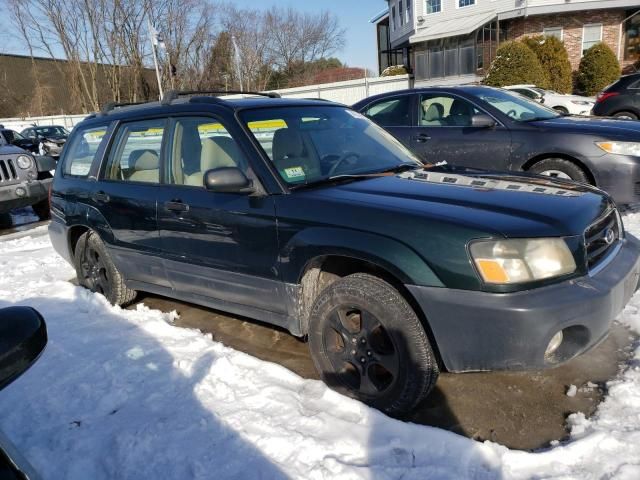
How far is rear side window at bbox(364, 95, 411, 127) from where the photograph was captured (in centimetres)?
670

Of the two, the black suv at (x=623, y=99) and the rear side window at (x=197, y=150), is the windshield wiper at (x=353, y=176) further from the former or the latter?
the black suv at (x=623, y=99)

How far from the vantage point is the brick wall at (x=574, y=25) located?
24.4 meters

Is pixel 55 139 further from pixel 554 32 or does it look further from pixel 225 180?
pixel 554 32

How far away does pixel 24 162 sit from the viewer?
28.0ft

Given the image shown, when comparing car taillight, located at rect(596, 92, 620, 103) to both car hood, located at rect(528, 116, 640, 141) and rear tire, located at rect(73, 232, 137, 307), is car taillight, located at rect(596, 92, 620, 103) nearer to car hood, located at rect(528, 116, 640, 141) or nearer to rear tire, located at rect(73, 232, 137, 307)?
car hood, located at rect(528, 116, 640, 141)

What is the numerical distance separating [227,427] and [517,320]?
1.51 m

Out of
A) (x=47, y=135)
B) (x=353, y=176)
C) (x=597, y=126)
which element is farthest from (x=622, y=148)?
(x=47, y=135)

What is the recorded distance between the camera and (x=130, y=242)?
13.0 ft

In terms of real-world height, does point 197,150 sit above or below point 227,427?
above

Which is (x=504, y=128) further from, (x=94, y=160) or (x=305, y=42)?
(x=305, y=42)

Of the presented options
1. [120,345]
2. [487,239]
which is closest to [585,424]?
[487,239]

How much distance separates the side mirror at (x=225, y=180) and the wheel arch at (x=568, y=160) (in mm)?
4019

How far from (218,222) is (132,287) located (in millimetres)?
1443

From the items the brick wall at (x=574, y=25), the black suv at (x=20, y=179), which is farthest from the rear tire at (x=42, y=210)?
the brick wall at (x=574, y=25)
